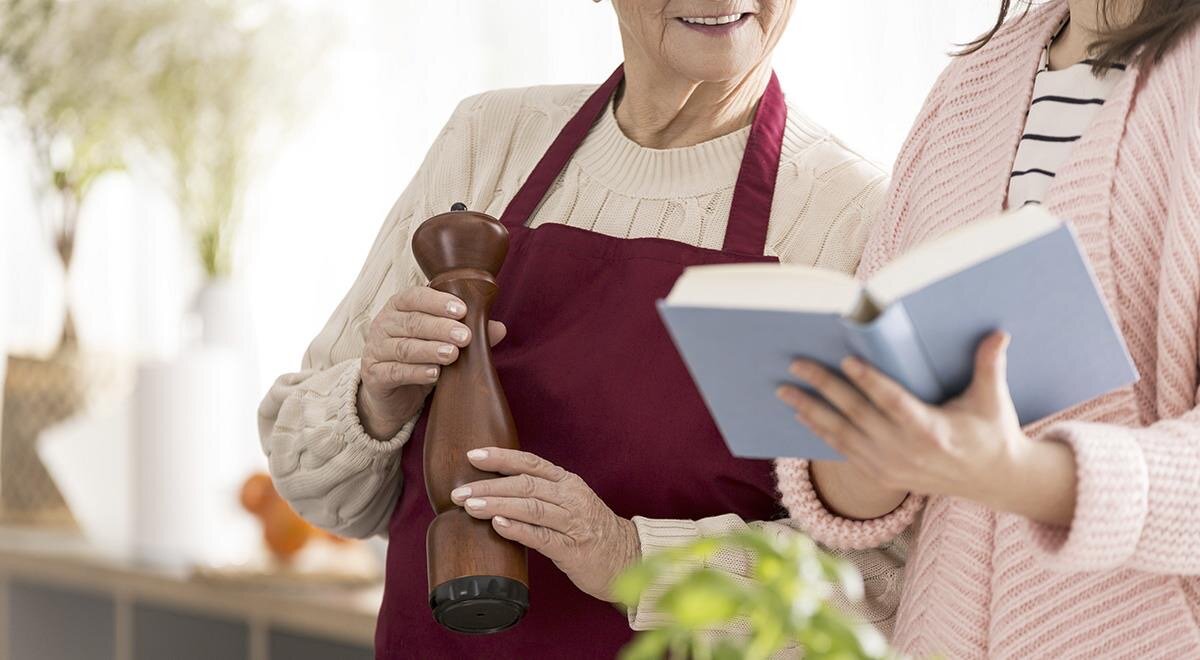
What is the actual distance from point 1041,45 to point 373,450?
0.76 meters

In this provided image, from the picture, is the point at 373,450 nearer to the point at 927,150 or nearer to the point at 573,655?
the point at 573,655

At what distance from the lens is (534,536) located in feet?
3.98

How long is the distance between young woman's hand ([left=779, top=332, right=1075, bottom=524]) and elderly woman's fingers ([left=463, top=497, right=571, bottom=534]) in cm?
41

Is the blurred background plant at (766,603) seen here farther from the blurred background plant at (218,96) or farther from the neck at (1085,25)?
the blurred background plant at (218,96)

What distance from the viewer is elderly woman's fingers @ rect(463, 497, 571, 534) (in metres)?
1.20

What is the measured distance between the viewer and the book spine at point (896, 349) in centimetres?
74

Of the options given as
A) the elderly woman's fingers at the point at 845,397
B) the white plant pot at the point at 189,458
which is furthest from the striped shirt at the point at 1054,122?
the white plant pot at the point at 189,458

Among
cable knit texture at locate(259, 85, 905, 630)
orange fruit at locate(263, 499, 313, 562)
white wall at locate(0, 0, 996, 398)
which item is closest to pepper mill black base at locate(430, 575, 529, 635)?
cable knit texture at locate(259, 85, 905, 630)

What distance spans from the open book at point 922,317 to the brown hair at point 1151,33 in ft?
0.99

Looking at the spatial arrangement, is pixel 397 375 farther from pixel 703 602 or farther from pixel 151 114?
pixel 151 114

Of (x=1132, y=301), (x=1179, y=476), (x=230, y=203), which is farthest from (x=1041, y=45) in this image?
(x=230, y=203)

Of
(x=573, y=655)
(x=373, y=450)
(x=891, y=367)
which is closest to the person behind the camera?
(x=891, y=367)

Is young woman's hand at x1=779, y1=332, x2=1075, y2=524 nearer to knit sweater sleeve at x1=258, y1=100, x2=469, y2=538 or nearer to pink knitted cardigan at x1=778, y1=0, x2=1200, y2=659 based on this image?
pink knitted cardigan at x1=778, y1=0, x2=1200, y2=659

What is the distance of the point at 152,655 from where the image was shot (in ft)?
8.94
